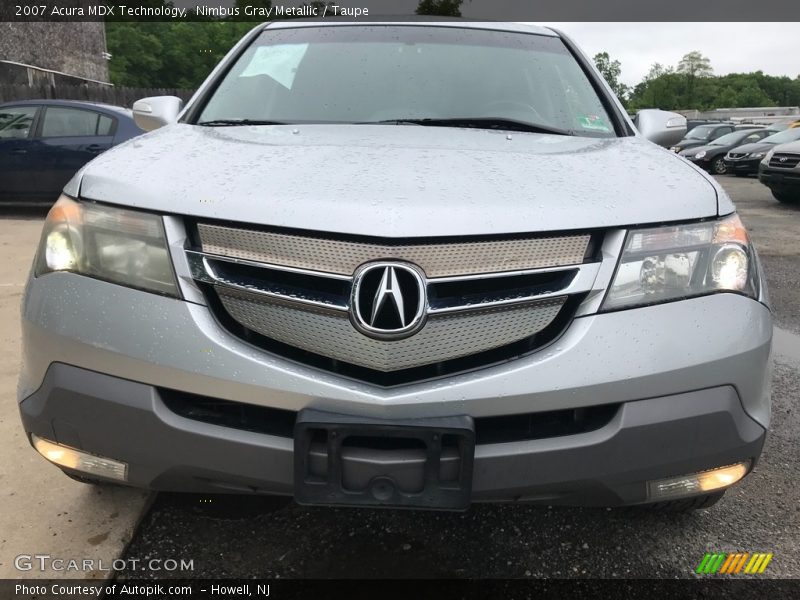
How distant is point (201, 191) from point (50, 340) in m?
0.49

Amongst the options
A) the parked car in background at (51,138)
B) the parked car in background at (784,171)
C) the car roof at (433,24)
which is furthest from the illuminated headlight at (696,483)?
the parked car in background at (784,171)

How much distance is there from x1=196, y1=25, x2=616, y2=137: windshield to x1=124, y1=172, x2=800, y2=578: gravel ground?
1295 millimetres

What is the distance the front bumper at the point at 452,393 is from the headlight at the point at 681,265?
0.04 m

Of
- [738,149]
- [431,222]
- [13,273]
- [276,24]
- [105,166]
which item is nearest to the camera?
[431,222]

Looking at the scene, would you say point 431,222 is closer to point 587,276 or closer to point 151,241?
point 587,276

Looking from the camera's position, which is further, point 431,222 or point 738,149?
point 738,149

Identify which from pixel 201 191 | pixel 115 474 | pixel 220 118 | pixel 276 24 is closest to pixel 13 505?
pixel 115 474

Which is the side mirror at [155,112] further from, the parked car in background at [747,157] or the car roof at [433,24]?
the parked car in background at [747,157]

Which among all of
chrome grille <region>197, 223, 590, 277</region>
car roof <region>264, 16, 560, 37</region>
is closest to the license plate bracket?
chrome grille <region>197, 223, 590, 277</region>

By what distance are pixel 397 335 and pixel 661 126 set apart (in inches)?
68.3

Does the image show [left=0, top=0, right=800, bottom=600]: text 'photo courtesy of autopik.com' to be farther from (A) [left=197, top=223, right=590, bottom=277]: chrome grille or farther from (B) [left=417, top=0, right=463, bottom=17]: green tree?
(B) [left=417, top=0, right=463, bottom=17]: green tree

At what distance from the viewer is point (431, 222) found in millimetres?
1354

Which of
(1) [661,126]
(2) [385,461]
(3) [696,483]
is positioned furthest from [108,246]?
(1) [661,126]

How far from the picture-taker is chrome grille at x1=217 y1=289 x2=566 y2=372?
54.0 inches
